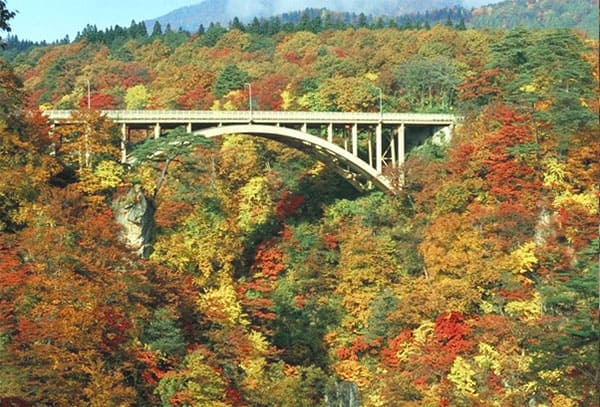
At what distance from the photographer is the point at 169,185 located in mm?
47500

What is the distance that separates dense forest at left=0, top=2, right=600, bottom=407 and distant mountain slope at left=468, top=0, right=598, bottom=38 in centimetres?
9054

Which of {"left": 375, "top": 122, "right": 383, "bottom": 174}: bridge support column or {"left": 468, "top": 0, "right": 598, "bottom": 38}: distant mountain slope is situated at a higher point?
{"left": 468, "top": 0, "right": 598, "bottom": 38}: distant mountain slope

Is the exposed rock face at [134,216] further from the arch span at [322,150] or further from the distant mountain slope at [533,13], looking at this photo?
the distant mountain slope at [533,13]

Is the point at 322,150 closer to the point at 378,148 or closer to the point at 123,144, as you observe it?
the point at 378,148

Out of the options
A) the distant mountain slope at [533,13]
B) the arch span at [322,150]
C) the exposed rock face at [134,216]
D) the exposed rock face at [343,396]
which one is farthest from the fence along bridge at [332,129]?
the distant mountain slope at [533,13]

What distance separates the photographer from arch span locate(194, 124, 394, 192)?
43.0 meters

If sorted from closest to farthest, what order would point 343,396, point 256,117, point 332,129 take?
point 343,396
point 256,117
point 332,129

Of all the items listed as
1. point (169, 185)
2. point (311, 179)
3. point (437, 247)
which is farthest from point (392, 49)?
point (437, 247)

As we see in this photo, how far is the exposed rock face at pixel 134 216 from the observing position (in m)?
36.0

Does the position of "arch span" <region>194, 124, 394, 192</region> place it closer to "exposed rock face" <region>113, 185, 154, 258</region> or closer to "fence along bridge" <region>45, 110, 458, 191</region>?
"fence along bridge" <region>45, 110, 458, 191</region>

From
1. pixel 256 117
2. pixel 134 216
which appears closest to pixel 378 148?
pixel 256 117

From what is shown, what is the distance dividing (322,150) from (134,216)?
39.7 ft

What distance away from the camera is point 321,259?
44.0 m

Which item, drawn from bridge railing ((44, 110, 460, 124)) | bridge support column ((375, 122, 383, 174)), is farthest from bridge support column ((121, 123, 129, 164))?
bridge support column ((375, 122, 383, 174))
